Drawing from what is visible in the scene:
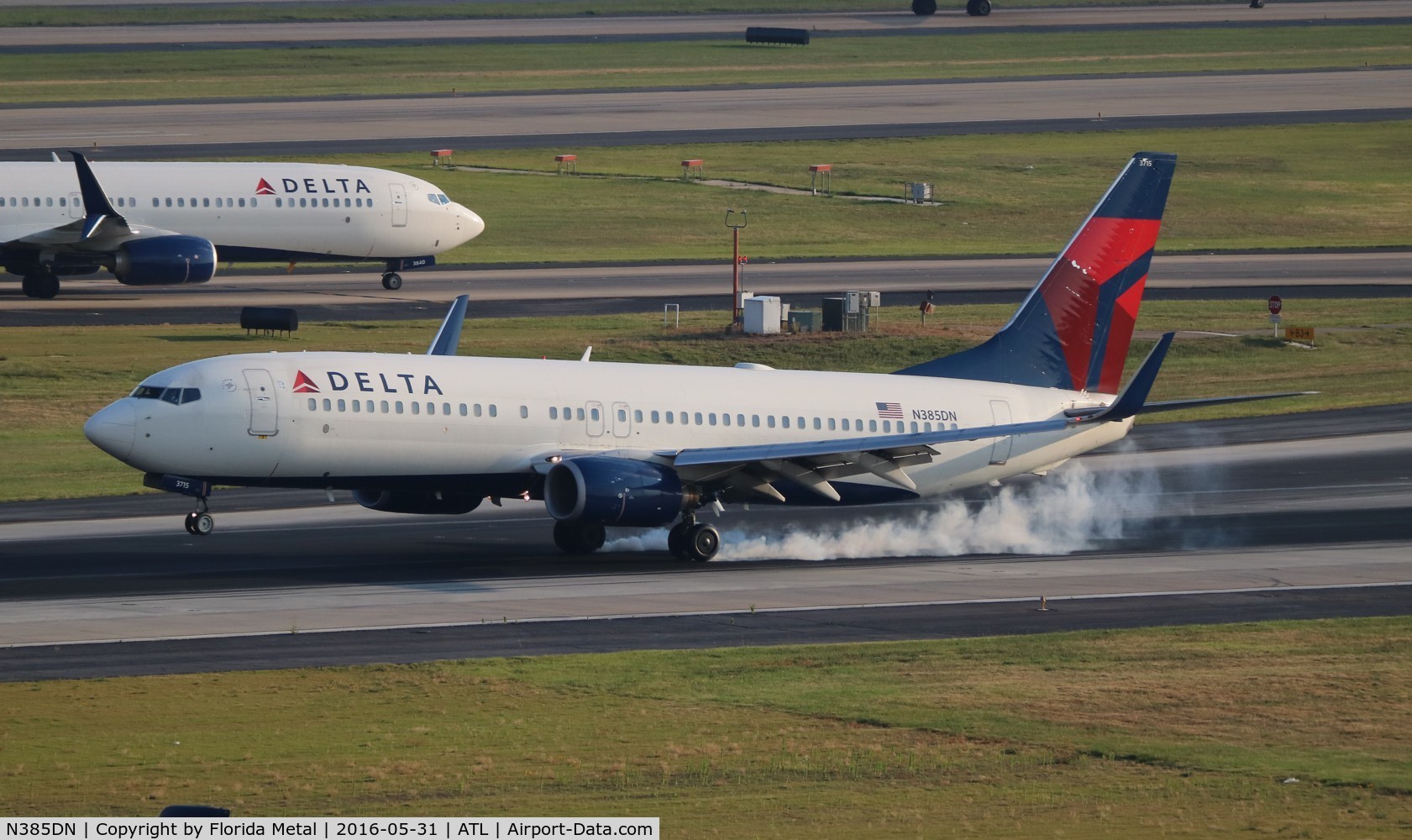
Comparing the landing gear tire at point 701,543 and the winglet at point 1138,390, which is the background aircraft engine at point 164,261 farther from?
the winglet at point 1138,390

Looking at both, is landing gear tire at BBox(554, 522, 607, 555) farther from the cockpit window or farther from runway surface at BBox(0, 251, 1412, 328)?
runway surface at BBox(0, 251, 1412, 328)

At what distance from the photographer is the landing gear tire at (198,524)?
4706 centimetres

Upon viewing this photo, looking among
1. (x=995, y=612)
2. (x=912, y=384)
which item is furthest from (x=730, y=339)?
(x=995, y=612)

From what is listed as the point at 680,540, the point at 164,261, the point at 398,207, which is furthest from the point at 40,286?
the point at 680,540

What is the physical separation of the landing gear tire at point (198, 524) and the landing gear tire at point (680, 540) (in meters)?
11.2

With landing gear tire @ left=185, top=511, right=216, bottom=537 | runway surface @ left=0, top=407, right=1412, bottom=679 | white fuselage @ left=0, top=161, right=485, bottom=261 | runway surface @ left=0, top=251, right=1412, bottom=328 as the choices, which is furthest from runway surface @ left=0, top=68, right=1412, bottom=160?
landing gear tire @ left=185, top=511, right=216, bottom=537

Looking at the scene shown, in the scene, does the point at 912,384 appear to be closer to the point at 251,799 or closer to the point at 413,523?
the point at 413,523

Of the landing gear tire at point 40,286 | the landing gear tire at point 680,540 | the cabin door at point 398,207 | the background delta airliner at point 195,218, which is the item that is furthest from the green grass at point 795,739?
the cabin door at point 398,207

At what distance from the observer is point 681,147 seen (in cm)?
13912

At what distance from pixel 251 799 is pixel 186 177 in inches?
2679

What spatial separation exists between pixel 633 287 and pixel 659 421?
4815 centimetres

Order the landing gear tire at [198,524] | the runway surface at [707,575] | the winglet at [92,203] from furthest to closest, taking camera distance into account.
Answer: the winglet at [92,203] < the landing gear tire at [198,524] < the runway surface at [707,575]

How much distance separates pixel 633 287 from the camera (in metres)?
97.2

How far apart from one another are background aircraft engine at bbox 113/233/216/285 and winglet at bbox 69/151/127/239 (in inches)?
59.0
